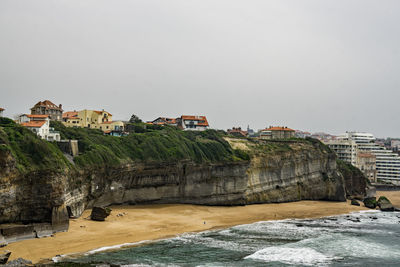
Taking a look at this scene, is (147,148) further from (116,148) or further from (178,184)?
(178,184)

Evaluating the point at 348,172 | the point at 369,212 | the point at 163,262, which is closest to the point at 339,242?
the point at 163,262

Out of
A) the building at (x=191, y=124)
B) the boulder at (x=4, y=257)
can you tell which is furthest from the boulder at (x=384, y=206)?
the boulder at (x=4, y=257)

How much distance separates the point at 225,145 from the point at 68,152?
96.1 feet

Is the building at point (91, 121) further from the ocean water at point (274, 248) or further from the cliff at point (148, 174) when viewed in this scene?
the ocean water at point (274, 248)

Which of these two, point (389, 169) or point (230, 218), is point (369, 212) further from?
point (389, 169)

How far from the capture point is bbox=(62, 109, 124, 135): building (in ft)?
270

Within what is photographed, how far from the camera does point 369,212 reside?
6269cm

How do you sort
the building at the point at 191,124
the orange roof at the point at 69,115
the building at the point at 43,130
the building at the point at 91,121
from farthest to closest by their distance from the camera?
the building at the point at 191,124 → the orange roof at the point at 69,115 → the building at the point at 91,121 → the building at the point at 43,130

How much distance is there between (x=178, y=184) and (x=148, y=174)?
18.5ft

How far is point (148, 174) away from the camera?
5253cm

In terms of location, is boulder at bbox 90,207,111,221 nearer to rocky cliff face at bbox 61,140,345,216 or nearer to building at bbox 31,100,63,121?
rocky cliff face at bbox 61,140,345,216

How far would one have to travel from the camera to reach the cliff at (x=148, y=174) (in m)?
34.4

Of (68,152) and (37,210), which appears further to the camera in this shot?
(68,152)

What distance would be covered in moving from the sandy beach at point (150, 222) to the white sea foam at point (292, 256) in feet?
35.3
